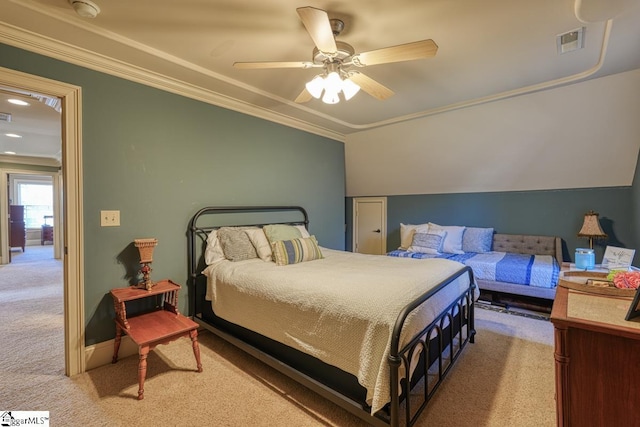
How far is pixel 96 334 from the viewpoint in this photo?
2.37 metres

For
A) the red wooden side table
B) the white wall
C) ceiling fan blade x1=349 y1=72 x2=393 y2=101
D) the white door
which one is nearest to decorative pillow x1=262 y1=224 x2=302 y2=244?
the red wooden side table

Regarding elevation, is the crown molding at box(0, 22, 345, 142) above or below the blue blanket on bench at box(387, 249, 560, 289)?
above

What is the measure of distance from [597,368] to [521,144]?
11.0 ft

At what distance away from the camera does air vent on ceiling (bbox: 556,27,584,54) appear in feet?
6.99

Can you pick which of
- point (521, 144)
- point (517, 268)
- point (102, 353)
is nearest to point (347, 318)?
point (102, 353)

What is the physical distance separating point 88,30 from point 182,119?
97 centimetres

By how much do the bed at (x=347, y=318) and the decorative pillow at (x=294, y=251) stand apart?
0.8 inches

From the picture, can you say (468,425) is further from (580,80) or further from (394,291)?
(580,80)

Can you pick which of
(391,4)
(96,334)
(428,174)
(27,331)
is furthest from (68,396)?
(428,174)

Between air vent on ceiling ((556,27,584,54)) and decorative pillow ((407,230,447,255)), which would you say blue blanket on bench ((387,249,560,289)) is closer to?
decorative pillow ((407,230,447,255))

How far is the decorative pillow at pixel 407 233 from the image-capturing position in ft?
16.1

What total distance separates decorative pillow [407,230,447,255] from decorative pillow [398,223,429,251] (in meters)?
0.25

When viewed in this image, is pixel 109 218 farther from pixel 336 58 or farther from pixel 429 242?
pixel 429 242

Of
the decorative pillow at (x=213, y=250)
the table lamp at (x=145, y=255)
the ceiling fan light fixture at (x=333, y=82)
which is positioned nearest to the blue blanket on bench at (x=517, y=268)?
the ceiling fan light fixture at (x=333, y=82)
